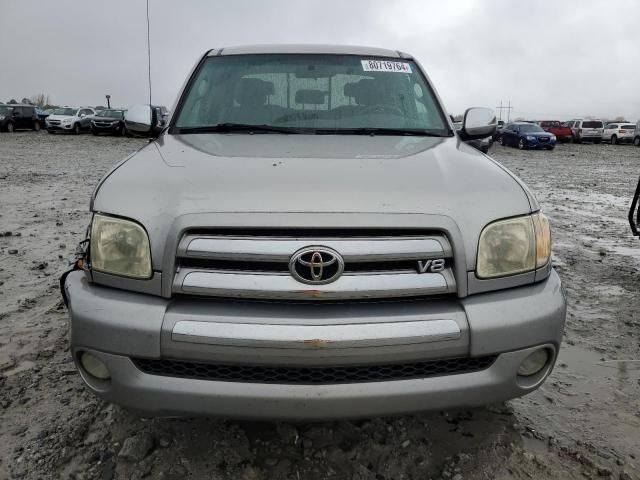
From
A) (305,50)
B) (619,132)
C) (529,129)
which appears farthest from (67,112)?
(619,132)

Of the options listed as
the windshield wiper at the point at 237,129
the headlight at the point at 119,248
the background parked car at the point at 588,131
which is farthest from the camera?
the background parked car at the point at 588,131

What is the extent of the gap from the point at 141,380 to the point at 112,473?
1.79 feet

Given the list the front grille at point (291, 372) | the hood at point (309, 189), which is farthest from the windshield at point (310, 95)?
the front grille at point (291, 372)

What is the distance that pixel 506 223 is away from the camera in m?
1.93

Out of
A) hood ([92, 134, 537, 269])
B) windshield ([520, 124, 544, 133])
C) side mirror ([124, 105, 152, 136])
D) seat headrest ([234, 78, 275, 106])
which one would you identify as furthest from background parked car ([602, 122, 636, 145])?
hood ([92, 134, 537, 269])

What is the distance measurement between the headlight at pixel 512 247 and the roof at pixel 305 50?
72.6 inches

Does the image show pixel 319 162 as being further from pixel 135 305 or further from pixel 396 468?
pixel 396 468

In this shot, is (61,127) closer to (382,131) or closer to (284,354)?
(382,131)

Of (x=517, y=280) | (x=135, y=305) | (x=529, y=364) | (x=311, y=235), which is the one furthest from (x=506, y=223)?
(x=135, y=305)

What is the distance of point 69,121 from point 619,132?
3257 cm

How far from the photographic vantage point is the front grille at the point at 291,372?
Result: 1742 millimetres

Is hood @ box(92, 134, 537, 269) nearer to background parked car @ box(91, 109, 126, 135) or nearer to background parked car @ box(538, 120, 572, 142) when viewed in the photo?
background parked car @ box(91, 109, 126, 135)

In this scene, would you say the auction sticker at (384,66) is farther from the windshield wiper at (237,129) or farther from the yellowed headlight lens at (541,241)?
the yellowed headlight lens at (541,241)

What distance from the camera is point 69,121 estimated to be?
2867 cm
